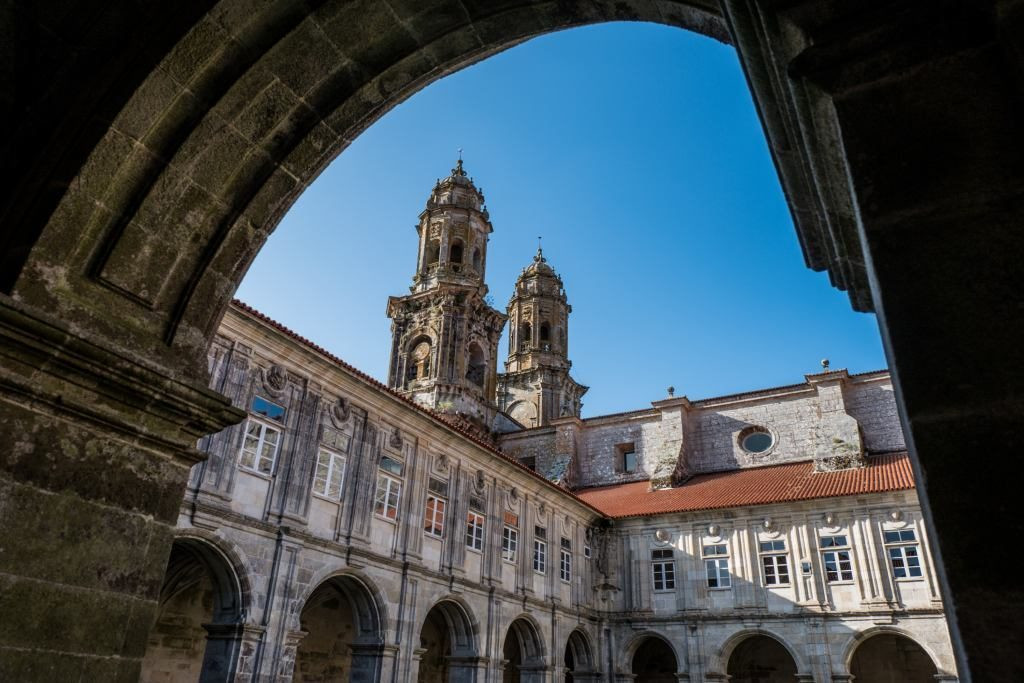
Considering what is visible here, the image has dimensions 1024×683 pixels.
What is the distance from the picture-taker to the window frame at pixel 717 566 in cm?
2145

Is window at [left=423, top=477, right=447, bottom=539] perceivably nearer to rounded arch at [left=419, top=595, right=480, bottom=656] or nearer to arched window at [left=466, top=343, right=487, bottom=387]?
rounded arch at [left=419, top=595, right=480, bottom=656]

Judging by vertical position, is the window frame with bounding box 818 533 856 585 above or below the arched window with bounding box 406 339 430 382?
below

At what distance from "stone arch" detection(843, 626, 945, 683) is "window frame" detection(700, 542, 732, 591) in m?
3.47

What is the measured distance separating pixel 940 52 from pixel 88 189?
3.60 metres

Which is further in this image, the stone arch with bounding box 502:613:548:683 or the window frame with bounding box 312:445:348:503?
the stone arch with bounding box 502:613:548:683

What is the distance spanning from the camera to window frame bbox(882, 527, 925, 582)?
63.3 feet

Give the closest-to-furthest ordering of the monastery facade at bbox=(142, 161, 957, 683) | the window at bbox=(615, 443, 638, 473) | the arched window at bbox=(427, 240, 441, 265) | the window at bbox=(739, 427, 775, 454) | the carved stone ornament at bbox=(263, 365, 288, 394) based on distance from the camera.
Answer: the monastery facade at bbox=(142, 161, 957, 683) < the carved stone ornament at bbox=(263, 365, 288, 394) < the window at bbox=(739, 427, 775, 454) < the window at bbox=(615, 443, 638, 473) < the arched window at bbox=(427, 240, 441, 265)

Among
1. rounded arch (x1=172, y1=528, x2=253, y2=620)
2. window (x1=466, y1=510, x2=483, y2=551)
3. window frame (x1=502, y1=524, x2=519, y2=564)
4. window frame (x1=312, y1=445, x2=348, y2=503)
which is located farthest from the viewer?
window frame (x1=502, y1=524, x2=519, y2=564)

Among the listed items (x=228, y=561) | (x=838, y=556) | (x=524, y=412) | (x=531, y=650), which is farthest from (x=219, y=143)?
(x=524, y=412)

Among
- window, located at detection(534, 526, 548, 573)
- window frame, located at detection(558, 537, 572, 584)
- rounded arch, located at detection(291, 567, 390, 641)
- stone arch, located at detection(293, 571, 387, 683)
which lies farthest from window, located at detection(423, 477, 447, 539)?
window frame, located at detection(558, 537, 572, 584)

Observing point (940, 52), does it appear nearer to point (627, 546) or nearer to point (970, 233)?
point (970, 233)

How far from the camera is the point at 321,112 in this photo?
4047 millimetres

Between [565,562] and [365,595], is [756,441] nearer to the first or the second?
[565,562]

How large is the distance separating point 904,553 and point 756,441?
7.83 meters
